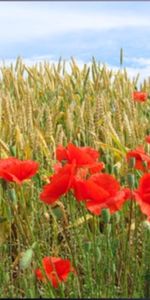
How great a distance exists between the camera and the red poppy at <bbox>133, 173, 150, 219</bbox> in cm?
158

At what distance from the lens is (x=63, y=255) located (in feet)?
7.42

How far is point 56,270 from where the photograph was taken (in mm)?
1721

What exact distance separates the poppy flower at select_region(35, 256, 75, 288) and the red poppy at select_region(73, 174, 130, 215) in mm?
197

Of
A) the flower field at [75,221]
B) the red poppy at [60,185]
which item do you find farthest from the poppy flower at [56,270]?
the red poppy at [60,185]

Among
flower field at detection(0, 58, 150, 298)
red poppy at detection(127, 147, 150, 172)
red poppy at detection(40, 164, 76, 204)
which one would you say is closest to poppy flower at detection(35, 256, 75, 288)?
flower field at detection(0, 58, 150, 298)

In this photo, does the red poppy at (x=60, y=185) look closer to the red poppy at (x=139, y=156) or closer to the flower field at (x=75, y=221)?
the flower field at (x=75, y=221)

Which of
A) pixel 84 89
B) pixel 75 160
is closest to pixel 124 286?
pixel 75 160

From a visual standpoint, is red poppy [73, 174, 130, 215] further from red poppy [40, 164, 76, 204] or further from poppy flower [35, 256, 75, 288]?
poppy flower [35, 256, 75, 288]

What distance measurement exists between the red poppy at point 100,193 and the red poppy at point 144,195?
0.11 ft

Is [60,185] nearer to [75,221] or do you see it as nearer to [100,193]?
[100,193]

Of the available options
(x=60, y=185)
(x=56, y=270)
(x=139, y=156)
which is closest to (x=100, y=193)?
(x=60, y=185)

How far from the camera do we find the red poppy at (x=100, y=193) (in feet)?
5.16

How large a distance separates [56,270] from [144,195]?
0.30 meters

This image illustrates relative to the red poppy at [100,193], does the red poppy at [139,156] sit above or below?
above
